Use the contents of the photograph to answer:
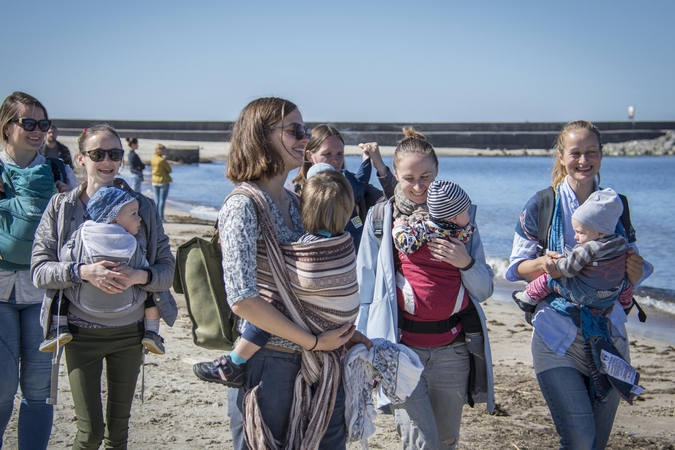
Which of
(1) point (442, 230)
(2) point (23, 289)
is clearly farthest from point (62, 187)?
(1) point (442, 230)

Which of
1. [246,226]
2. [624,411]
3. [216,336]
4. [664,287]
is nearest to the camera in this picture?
[246,226]

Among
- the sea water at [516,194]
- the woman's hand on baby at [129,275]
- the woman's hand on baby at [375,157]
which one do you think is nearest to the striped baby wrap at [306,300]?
the woman's hand on baby at [129,275]

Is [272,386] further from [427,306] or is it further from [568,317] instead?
[568,317]

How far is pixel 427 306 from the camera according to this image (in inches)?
144

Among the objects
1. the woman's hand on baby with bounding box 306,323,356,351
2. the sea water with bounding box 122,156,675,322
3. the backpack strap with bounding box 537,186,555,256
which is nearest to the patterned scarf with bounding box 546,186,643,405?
the backpack strap with bounding box 537,186,555,256

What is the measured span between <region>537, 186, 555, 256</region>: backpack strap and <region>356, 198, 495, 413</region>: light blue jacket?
38cm

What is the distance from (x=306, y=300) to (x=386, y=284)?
0.99 m

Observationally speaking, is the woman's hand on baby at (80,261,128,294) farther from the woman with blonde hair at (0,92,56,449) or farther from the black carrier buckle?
the black carrier buckle

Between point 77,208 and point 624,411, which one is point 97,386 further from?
point 624,411

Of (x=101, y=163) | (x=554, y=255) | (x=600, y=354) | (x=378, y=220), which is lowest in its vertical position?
(x=600, y=354)

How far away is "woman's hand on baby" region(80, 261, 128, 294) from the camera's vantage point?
3.44 metres

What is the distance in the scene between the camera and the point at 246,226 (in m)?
2.71

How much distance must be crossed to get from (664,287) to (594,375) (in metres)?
9.22

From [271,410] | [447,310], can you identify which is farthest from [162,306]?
[447,310]
